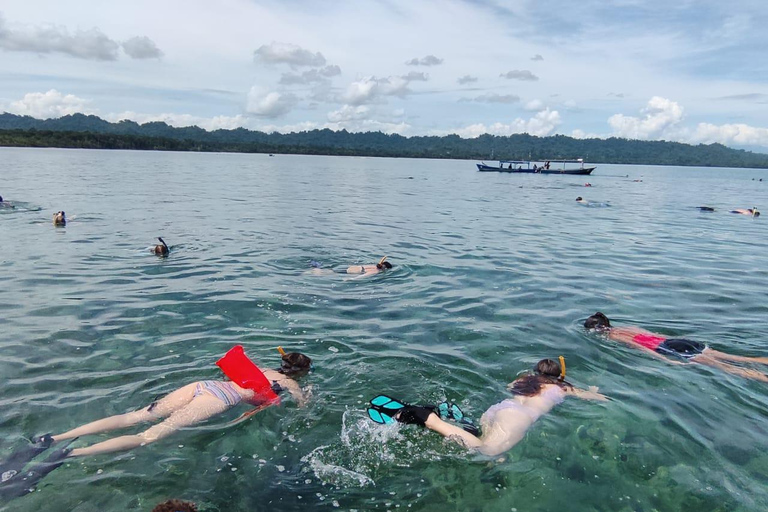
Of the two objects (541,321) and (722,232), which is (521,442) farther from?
(722,232)

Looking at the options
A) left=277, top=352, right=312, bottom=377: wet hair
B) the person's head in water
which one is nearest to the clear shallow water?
the person's head in water

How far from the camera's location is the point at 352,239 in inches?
884

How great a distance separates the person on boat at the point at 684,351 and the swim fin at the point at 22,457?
10358 millimetres

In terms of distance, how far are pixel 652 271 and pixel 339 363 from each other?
13.4 meters

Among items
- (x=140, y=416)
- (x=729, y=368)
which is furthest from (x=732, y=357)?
(x=140, y=416)

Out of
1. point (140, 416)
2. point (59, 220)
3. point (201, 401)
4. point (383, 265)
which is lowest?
point (140, 416)

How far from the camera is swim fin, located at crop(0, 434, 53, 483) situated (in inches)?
228

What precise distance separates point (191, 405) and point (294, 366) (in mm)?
1826

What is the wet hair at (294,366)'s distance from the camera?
8.45 meters

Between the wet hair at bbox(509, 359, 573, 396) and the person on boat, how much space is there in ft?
9.82

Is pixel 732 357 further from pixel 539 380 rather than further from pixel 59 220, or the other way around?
pixel 59 220

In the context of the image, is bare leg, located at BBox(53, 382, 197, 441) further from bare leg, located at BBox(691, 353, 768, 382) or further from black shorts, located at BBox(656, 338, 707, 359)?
bare leg, located at BBox(691, 353, 768, 382)

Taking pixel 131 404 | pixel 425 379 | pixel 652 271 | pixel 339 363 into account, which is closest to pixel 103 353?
pixel 131 404

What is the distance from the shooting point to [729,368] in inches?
372
